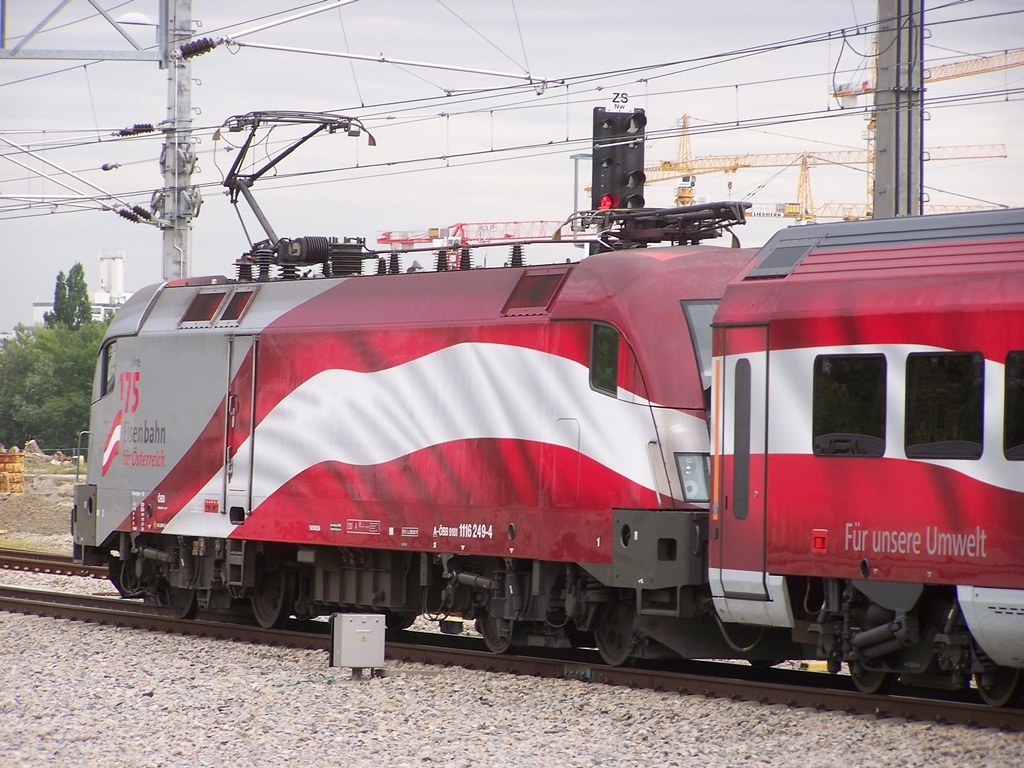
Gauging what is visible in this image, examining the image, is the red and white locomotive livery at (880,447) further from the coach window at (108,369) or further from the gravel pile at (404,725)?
the coach window at (108,369)

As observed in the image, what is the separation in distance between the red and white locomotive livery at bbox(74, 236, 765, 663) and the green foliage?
229ft

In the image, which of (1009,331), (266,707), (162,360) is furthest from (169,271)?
(1009,331)

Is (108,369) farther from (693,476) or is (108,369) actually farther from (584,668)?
(693,476)

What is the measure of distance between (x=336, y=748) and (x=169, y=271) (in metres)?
15.7

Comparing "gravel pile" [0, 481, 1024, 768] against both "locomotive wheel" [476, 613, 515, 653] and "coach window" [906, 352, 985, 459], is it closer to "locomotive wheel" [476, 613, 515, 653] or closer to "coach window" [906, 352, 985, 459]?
"locomotive wheel" [476, 613, 515, 653]

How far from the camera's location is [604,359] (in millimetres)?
12102

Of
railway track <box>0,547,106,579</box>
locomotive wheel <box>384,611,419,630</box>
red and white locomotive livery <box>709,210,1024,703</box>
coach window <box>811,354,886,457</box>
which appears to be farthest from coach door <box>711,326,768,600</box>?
railway track <box>0,547,106,579</box>

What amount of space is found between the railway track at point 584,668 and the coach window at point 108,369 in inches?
108

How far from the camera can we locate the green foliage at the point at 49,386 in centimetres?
8788

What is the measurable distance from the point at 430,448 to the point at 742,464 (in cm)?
373

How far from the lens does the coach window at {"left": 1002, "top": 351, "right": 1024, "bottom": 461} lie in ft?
30.4

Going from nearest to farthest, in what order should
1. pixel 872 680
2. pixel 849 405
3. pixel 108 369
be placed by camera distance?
pixel 849 405 < pixel 872 680 < pixel 108 369

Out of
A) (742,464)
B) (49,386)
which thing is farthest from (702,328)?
(49,386)

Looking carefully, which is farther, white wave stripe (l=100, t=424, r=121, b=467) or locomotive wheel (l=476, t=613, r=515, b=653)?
white wave stripe (l=100, t=424, r=121, b=467)
